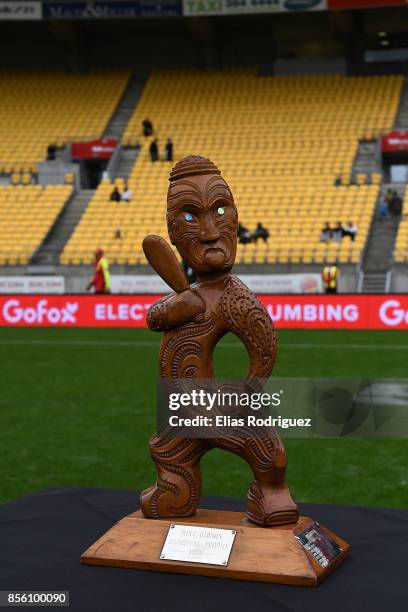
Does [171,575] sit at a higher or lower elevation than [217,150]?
lower

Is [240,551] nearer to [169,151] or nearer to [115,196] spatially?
[115,196]

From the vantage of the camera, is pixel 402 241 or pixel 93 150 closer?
pixel 402 241

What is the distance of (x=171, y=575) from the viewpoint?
3.83 m

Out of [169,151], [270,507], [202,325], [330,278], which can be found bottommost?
[270,507]

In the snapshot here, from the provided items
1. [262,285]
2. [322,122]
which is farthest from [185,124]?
[262,285]

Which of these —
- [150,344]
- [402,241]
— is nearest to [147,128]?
[402,241]

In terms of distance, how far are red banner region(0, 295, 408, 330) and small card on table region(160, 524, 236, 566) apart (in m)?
12.1

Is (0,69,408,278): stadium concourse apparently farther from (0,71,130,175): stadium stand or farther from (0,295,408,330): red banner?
(0,295,408,330): red banner

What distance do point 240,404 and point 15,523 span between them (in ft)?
4.61

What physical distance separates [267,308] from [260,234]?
746cm

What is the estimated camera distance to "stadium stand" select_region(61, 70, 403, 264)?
24.2 m

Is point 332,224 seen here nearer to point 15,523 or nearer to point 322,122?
point 322,122

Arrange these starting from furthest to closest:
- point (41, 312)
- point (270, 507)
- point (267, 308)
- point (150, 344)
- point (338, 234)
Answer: point (338, 234) → point (41, 312) → point (267, 308) → point (150, 344) → point (270, 507)

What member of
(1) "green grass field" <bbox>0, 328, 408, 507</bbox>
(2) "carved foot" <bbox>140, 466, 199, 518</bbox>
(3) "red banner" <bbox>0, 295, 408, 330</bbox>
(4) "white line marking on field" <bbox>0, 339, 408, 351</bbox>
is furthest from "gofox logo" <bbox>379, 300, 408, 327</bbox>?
(2) "carved foot" <bbox>140, 466, 199, 518</bbox>
